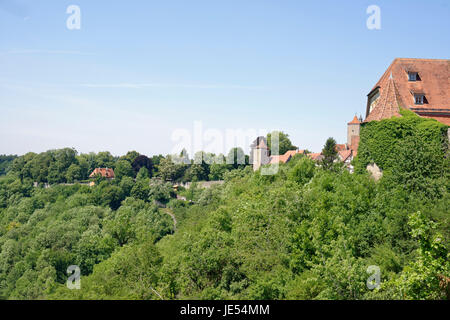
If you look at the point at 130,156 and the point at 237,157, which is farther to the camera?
the point at 130,156

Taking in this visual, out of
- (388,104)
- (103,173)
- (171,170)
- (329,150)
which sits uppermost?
(388,104)

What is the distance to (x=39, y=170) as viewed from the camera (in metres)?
89.6

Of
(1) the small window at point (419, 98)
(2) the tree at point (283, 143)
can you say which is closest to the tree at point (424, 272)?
(1) the small window at point (419, 98)

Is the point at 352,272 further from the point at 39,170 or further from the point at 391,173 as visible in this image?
the point at 39,170

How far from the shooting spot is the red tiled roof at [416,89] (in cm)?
2439

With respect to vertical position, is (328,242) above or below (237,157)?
below

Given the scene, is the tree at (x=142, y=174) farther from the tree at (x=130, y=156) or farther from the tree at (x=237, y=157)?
the tree at (x=237, y=157)

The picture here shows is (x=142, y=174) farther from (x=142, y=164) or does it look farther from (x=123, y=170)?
(x=142, y=164)

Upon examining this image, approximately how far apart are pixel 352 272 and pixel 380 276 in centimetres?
333

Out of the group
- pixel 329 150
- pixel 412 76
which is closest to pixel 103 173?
pixel 329 150

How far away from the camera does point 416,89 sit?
2527 centimetres

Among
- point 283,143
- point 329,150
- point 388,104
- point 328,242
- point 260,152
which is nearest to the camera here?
point 328,242

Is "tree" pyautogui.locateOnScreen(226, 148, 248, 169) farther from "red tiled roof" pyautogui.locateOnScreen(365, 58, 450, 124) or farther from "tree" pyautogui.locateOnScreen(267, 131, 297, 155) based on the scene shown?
"red tiled roof" pyautogui.locateOnScreen(365, 58, 450, 124)
